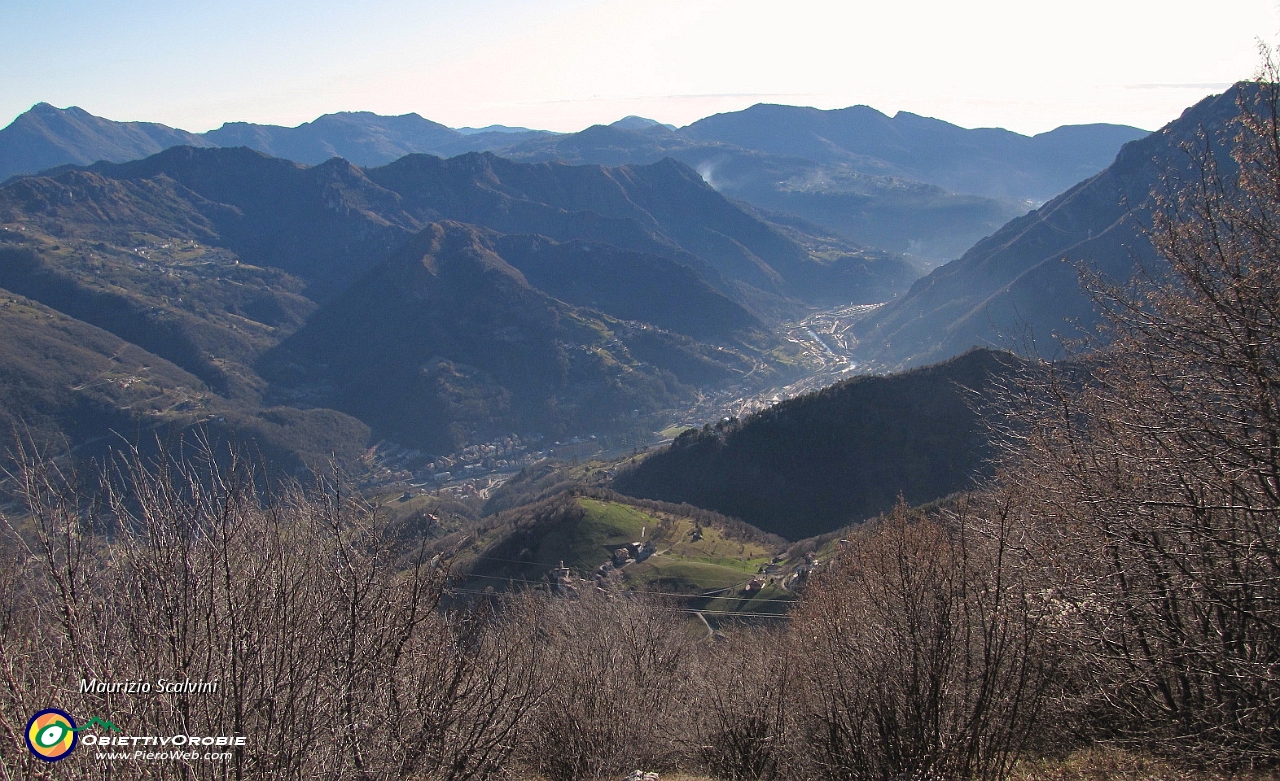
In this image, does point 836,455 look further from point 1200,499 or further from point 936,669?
point 936,669

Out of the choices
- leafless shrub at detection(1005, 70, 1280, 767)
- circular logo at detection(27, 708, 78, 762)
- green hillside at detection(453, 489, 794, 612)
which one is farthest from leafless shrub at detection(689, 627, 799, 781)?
green hillside at detection(453, 489, 794, 612)

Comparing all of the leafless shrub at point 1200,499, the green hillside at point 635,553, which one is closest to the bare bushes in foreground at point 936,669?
the leafless shrub at point 1200,499

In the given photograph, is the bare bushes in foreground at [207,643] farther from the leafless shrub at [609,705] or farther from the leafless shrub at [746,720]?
the leafless shrub at [746,720]

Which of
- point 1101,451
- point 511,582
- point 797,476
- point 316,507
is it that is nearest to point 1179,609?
point 1101,451

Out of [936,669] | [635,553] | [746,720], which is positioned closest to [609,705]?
[746,720]

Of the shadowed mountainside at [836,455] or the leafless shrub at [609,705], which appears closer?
the leafless shrub at [609,705]

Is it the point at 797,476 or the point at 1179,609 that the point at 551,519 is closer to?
the point at 797,476

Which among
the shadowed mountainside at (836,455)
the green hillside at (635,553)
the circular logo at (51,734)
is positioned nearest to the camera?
the circular logo at (51,734)
